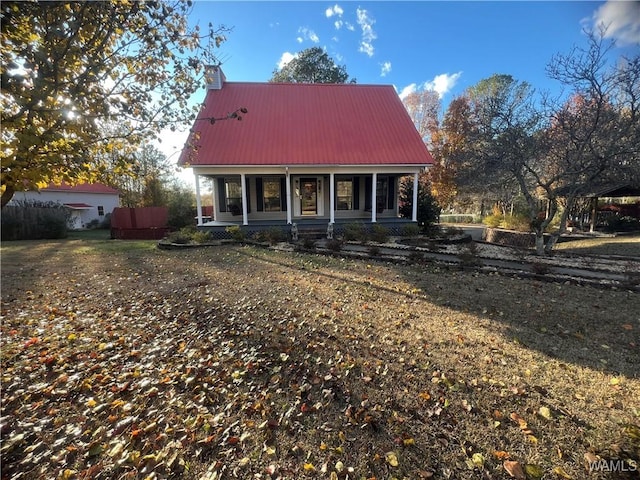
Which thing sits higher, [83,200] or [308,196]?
[83,200]

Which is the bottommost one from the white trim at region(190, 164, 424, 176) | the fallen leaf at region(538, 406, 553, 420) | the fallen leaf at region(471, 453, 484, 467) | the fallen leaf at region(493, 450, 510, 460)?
the fallen leaf at region(471, 453, 484, 467)

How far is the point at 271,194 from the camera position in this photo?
1559 centimetres

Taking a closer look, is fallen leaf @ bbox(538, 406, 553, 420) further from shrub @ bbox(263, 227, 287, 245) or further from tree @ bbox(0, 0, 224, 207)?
shrub @ bbox(263, 227, 287, 245)

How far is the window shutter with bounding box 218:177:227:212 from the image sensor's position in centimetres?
1527

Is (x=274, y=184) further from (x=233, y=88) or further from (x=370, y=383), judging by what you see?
(x=370, y=383)

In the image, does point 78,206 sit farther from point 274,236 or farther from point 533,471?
point 533,471

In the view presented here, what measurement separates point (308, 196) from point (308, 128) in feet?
11.2

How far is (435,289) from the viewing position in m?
5.73

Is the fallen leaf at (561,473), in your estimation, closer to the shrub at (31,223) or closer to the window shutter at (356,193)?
the window shutter at (356,193)

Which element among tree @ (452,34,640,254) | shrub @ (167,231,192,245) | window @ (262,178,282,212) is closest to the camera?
tree @ (452,34,640,254)

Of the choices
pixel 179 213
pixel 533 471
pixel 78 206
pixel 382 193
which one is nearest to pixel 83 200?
pixel 78 206

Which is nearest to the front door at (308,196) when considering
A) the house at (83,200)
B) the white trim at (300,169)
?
the white trim at (300,169)

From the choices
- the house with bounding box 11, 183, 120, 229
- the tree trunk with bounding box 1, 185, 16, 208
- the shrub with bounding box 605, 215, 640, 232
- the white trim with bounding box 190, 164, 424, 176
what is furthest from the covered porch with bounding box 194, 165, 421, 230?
the house with bounding box 11, 183, 120, 229

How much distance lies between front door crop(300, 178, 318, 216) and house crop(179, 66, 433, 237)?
0.05 m
